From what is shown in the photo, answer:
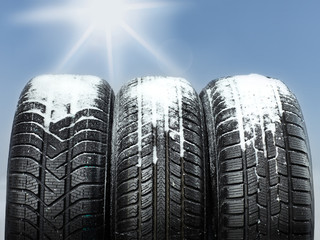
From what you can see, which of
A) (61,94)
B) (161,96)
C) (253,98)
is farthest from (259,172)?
(61,94)

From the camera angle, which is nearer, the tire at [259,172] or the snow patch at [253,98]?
the tire at [259,172]

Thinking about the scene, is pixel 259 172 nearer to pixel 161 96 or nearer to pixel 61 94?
pixel 161 96

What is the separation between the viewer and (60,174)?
522 centimetres

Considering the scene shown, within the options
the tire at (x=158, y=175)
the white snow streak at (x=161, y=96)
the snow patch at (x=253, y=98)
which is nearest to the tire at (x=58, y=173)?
the tire at (x=158, y=175)

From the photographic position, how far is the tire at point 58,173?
5207 millimetres

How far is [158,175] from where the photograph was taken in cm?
514

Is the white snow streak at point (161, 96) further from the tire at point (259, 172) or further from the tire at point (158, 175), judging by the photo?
the tire at point (259, 172)

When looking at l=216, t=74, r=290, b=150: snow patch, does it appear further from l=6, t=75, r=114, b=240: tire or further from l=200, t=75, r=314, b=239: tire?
l=6, t=75, r=114, b=240: tire

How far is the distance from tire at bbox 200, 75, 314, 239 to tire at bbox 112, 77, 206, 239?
0.19 meters

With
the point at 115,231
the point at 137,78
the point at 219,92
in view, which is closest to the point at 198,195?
the point at 115,231

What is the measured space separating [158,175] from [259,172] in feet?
2.95

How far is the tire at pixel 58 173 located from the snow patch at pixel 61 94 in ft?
0.04

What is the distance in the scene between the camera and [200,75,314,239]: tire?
204 inches

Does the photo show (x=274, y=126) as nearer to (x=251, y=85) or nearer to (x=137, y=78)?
(x=251, y=85)
